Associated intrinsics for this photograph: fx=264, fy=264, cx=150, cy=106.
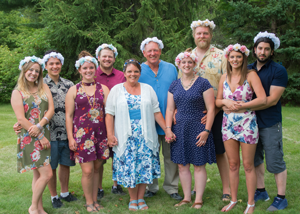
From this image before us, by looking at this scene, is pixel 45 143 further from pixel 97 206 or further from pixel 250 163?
pixel 250 163

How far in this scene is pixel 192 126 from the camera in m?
3.59

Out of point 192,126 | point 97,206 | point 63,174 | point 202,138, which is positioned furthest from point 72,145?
point 202,138

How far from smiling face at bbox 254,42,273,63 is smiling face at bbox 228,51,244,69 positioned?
0.27 meters

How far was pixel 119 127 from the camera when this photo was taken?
140 inches

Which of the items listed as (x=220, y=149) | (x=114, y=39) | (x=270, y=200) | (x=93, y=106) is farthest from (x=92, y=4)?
(x=270, y=200)

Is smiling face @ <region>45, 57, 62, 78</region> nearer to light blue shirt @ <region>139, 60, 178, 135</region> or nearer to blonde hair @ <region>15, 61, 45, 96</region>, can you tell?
blonde hair @ <region>15, 61, 45, 96</region>

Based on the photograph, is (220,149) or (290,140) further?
(290,140)

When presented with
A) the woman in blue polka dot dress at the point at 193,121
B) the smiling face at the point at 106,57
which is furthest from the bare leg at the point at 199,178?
the smiling face at the point at 106,57

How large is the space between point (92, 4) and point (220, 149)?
8494 millimetres

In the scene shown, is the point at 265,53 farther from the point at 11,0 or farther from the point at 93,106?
the point at 11,0

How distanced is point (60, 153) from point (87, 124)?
66 cm

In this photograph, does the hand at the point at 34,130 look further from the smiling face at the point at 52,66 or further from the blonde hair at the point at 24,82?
the smiling face at the point at 52,66

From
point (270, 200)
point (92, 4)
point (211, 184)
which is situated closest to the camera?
point (270, 200)

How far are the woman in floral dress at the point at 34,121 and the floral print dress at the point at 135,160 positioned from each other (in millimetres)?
929
